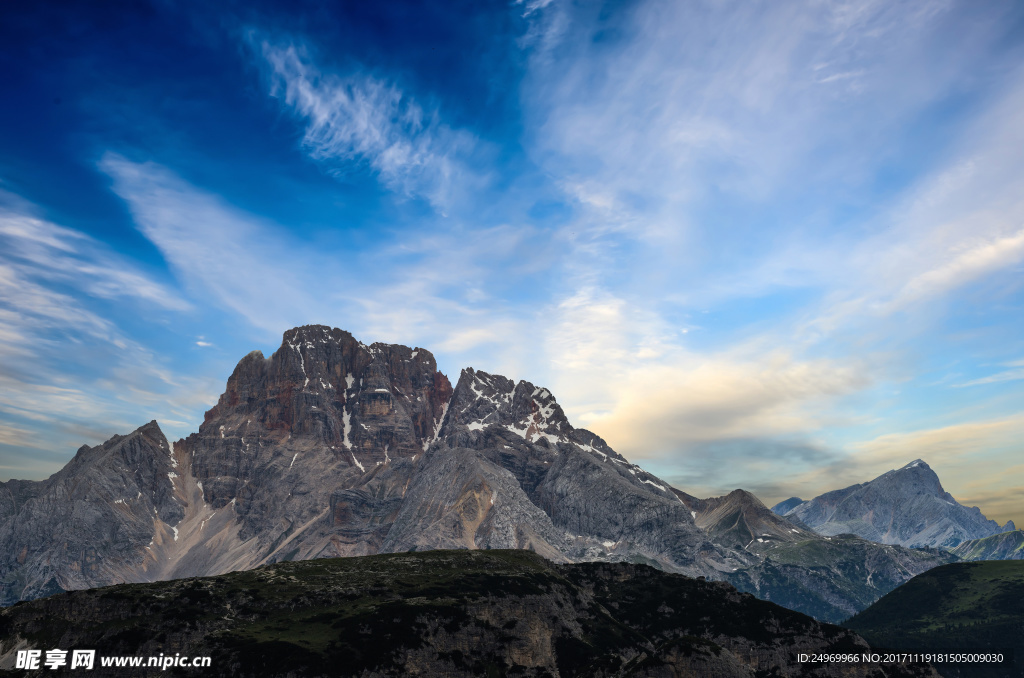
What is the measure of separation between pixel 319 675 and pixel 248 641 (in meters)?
24.4

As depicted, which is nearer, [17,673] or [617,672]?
[17,673]

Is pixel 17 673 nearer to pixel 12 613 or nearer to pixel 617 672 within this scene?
pixel 12 613

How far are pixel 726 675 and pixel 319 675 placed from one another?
113054 mm

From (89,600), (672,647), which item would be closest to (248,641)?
(89,600)

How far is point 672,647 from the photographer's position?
652 feet

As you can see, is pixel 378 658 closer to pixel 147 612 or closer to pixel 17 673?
pixel 147 612

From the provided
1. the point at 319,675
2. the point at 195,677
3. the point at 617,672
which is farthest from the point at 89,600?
the point at 617,672

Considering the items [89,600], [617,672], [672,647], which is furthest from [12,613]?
[672,647]

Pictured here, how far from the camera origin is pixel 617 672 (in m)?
194

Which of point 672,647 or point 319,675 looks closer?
point 319,675

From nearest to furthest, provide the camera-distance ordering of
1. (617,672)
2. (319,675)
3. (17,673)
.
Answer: (17,673) < (319,675) < (617,672)

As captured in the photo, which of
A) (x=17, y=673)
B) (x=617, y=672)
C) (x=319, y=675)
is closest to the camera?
(x=17, y=673)

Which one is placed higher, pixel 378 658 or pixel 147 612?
pixel 147 612

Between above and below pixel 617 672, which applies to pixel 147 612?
→ above
